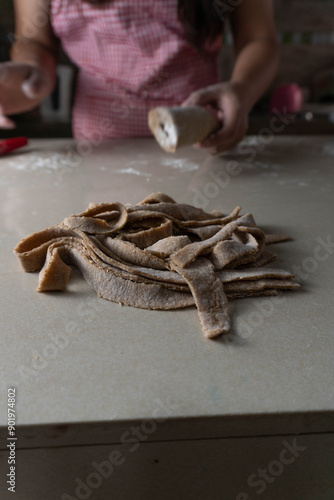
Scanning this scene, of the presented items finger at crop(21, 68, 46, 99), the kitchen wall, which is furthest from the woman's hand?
the kitchen wall

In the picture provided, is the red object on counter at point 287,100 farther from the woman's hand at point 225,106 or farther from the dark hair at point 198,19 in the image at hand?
the woman's hand at point 225,106

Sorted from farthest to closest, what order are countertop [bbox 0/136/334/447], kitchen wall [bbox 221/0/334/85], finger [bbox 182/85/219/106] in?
kitchen wall [bbox 221/0/334/85], finger [bbox 182/85/219/106], countertop [bbox 0/136/334/447]

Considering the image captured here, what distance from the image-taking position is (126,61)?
1.81m

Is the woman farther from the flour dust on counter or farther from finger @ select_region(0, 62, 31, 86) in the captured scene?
the flour dust on counter

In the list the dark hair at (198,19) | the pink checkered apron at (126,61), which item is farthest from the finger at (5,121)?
the dark hair at (198,19)

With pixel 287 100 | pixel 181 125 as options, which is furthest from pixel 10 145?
pixel 287 100

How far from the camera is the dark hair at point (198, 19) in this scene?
166cm

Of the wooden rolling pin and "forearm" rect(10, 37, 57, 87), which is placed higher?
the wooden rolling pin

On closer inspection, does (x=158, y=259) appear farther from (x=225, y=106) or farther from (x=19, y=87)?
(x=19, y=87)

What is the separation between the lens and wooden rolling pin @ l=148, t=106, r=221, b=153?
145cm

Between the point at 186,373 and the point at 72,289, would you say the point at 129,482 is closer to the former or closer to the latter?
the point at 186,373

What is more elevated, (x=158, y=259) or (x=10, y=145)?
(x=158, y=259)

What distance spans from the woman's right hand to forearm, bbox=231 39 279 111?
70cm

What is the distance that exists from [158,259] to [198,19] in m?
1.22
